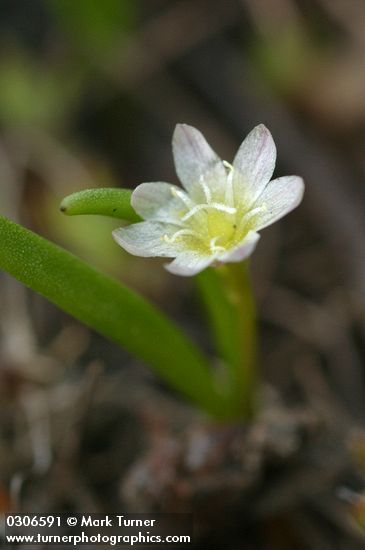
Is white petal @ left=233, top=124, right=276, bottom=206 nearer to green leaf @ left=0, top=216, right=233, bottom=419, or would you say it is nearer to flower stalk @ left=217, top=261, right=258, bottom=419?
flower stalk @ left=217, top=261, right=258, bottom=419

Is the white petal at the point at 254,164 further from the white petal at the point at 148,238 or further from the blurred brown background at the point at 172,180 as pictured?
the blurred brown background at the point at 172,180

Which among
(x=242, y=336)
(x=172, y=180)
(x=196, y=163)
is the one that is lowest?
(x=242, y=336)

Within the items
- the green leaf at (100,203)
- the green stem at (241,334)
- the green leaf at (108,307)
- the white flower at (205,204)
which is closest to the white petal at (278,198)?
the white flower at (205,204)

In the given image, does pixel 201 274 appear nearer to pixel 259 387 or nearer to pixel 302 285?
pixel 259 387

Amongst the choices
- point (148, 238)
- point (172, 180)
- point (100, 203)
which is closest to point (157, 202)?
point (148, 238)

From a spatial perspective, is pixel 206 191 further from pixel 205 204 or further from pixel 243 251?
pixel 243 251

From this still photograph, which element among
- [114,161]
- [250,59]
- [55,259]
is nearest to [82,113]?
[114,161]
